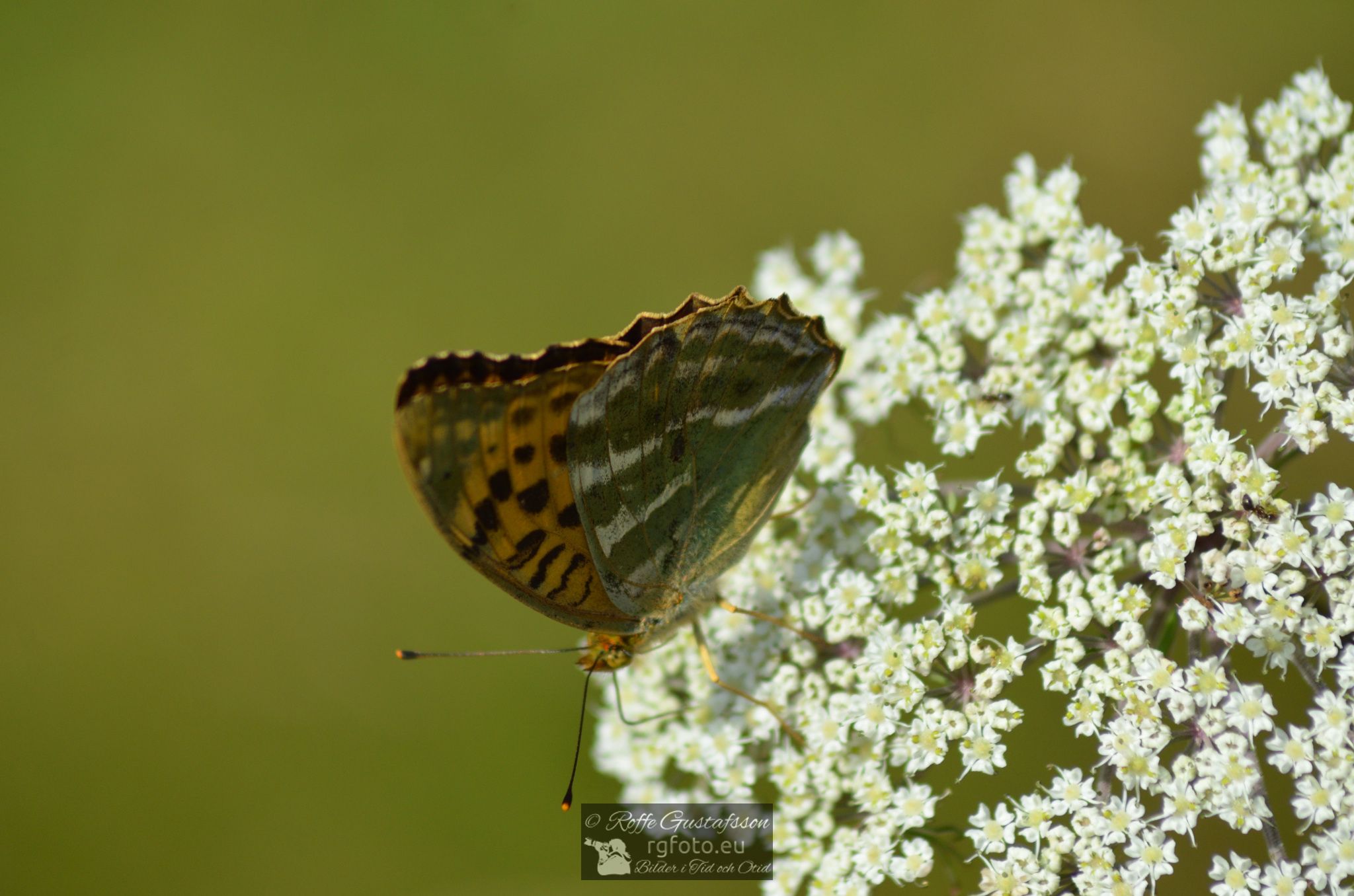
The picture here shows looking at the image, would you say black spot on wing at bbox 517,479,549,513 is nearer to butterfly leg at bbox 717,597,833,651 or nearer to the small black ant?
butterfly leg at bbox 717,597,833,651

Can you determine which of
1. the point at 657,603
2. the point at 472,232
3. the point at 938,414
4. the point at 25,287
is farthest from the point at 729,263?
the point at 25,287

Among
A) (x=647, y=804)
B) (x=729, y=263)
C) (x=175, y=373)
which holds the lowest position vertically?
(x=647, y=804)

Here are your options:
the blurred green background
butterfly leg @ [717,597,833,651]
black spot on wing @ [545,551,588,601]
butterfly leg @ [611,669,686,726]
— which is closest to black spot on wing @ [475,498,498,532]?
black spot on wing @ [545,551,588,601]

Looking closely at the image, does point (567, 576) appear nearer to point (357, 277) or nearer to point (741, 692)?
point (741, 692)

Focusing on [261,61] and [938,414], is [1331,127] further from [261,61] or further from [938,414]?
[261,61]

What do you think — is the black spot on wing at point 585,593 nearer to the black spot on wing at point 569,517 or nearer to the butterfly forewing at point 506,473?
the butterfly forewing at point 506,473
